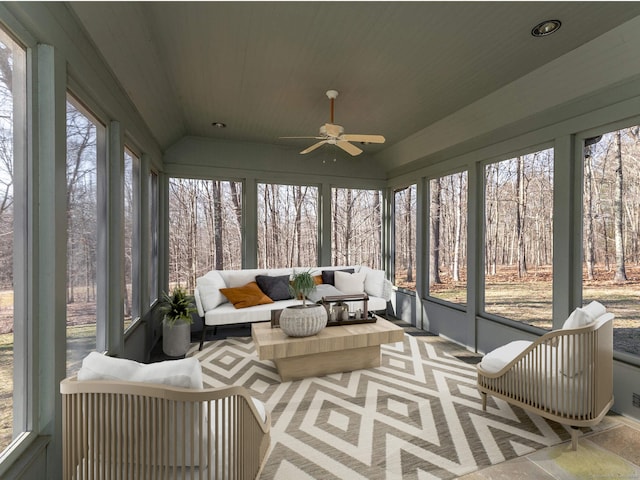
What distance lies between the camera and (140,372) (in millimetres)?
1312

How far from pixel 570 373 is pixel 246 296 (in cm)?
344

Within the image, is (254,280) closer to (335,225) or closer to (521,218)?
(335,225)

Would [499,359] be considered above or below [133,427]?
below

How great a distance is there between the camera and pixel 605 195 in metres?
2.80

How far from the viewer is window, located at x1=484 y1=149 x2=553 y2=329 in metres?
3.34

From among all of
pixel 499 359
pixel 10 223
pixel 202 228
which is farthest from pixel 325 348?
pixel 202 228

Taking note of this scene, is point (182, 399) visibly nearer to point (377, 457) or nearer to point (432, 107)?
point (377, 457)

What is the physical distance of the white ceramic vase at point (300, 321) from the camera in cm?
309

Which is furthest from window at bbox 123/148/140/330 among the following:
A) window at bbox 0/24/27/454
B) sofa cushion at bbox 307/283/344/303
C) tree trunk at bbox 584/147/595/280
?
tree trunk at bbox 584/147/595/280

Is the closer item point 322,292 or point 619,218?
point 619,218

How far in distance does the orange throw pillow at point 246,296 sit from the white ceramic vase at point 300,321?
1295 millimetres

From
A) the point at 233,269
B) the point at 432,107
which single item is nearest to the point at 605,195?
the point at 432,107

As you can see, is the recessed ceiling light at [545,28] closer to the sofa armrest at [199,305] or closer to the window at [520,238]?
the window at [520,238]

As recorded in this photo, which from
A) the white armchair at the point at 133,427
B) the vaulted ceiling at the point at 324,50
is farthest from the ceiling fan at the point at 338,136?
the white armchair at the point at 133,427
